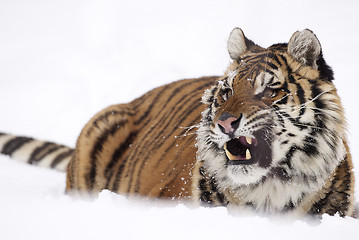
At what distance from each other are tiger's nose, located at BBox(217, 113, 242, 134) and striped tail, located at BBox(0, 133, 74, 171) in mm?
2590

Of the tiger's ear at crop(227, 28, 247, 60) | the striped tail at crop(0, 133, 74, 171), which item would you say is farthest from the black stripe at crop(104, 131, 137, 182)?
the tiger's ear at crop(227, 28, 247, 60)

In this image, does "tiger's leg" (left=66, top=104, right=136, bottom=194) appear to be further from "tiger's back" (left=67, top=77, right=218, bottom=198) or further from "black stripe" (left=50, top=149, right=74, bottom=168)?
"black stripe" (left=50, top=149, right=74, bottom=168)

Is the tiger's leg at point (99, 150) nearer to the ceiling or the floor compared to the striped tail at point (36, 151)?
nearer to the ceiling

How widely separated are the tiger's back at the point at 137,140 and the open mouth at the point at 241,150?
84 cm

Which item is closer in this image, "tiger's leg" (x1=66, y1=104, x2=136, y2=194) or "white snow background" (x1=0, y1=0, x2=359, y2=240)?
"white snow background" (x1=0, y1=0, x2=359, y2=240)

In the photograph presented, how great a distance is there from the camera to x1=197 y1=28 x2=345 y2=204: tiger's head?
2.14 meters

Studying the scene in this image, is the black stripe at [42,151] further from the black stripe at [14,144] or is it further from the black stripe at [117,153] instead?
the black stripe at [117,153]

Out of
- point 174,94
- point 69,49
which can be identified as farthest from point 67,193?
point 69,49

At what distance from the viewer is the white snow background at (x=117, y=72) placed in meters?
2.07

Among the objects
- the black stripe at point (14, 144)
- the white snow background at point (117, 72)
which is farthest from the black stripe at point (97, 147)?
the black stripe at point (14, 144)

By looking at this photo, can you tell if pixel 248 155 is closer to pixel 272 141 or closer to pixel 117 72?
pixel 272 141

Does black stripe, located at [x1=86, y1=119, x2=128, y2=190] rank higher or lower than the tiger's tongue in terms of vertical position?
lower

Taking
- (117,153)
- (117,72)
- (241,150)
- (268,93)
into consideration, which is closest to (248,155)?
(241,150)

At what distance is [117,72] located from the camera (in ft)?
23.0
